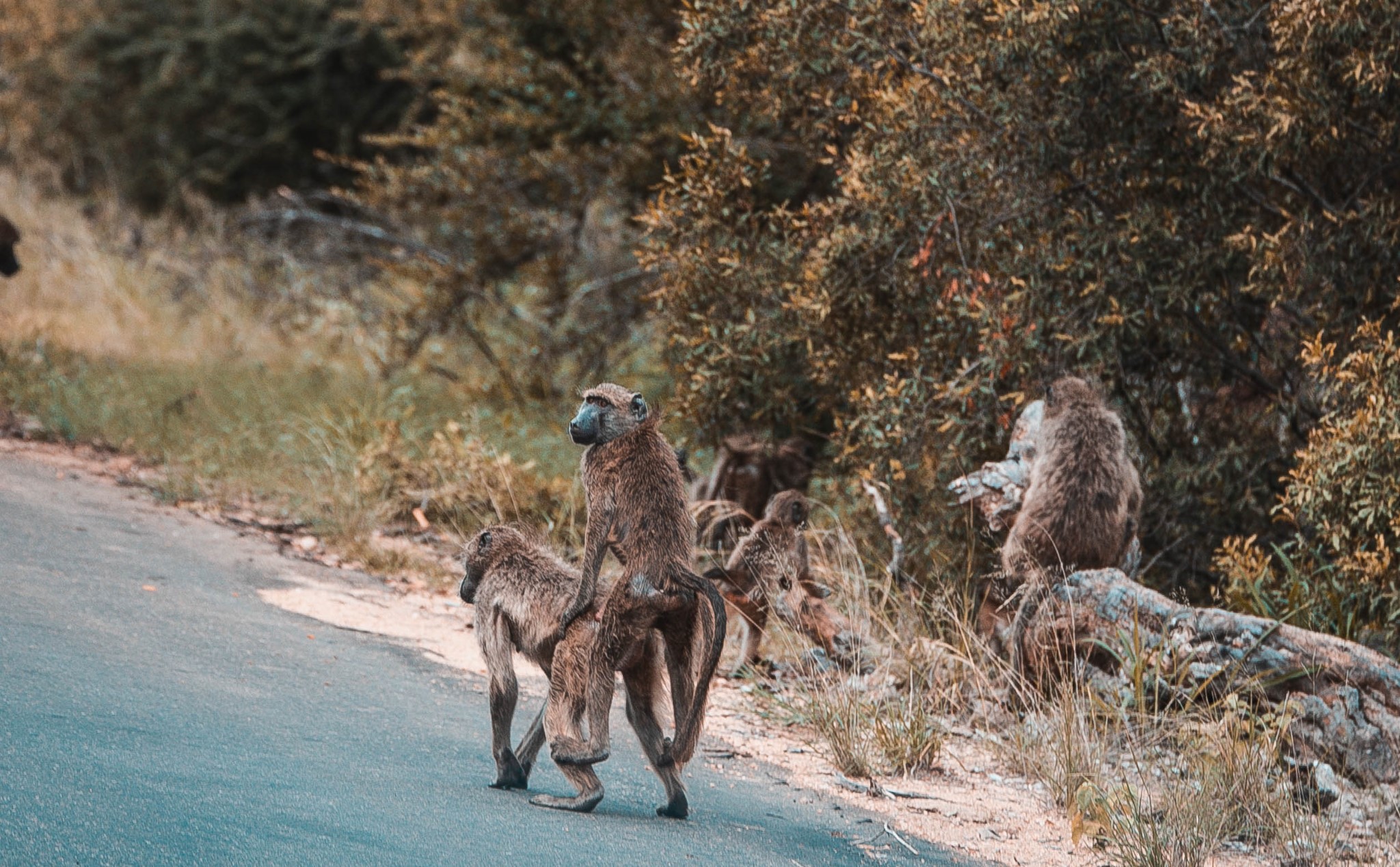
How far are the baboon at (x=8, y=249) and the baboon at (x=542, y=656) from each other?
30.6ft

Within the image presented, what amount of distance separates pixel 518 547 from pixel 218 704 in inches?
57.6

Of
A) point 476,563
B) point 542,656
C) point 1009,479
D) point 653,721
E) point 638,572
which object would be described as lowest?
point 653,721

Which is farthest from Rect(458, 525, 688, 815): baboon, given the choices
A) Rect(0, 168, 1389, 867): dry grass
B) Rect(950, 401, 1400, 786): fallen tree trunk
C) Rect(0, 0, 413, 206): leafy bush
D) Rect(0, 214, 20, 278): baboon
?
Rect(0, 0, 413, 206): leafy bush

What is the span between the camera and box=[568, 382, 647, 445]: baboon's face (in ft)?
16.7

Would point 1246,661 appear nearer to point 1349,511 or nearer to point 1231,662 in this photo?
point 1231,662

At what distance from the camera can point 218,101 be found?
901 inches

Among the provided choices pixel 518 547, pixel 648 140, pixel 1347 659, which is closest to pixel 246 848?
pixel 518 547

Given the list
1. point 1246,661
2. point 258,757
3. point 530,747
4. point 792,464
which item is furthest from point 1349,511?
point 258,757

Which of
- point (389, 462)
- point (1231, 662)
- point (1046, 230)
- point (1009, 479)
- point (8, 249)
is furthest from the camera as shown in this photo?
point (8, 249)

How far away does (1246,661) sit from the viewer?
6609 millimetres

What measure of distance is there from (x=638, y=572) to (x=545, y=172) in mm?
8099

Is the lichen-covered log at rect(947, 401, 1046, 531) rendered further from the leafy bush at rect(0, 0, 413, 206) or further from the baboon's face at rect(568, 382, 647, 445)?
the leafy bush at rect(0, 0, 413, 206)

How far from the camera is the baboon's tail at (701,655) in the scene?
16.0 ft

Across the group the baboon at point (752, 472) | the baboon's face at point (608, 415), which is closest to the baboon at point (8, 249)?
the baboon at point (752, 472)
